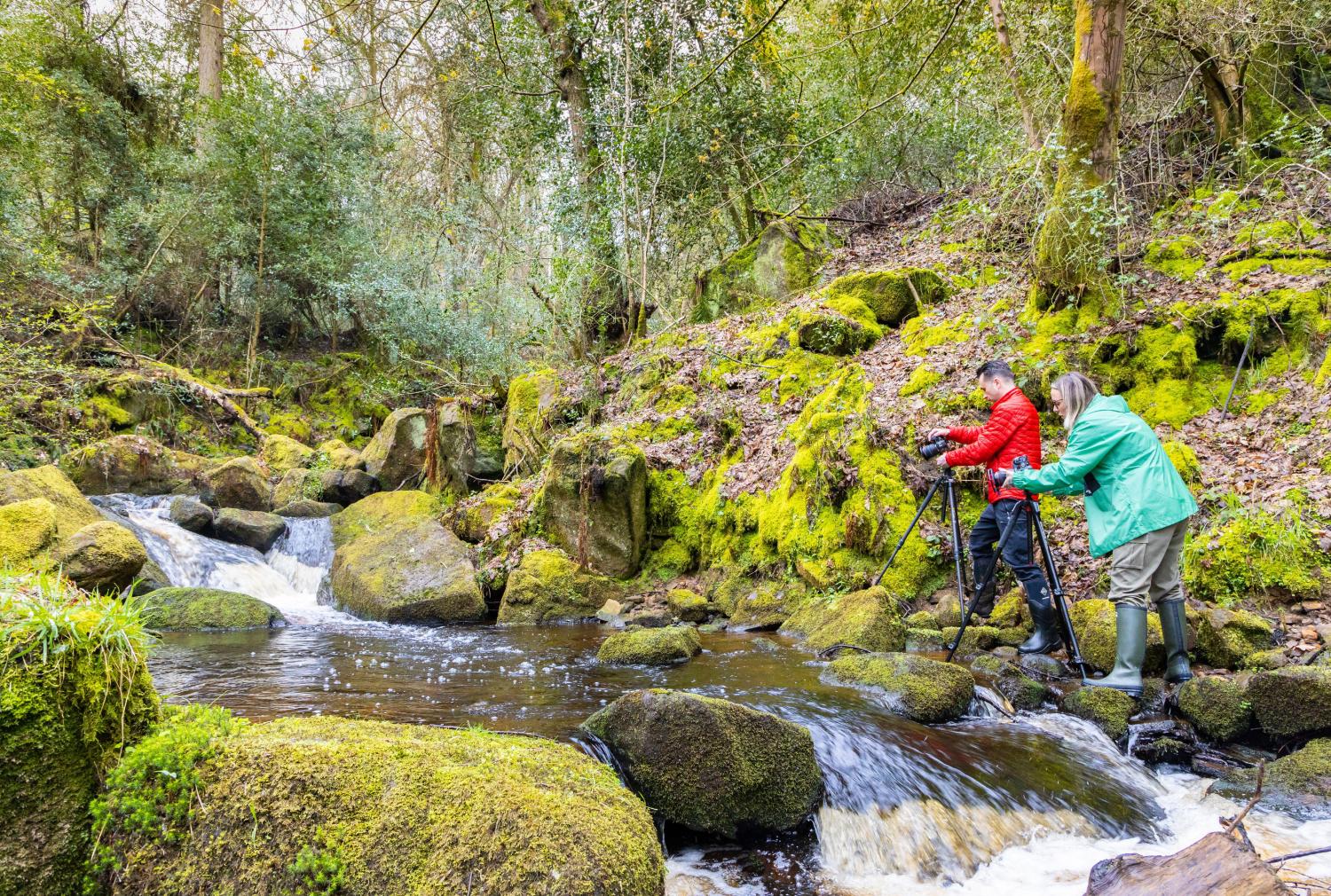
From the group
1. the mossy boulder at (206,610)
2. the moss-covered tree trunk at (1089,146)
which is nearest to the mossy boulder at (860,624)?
the moss-covered tree trunk at (1089,146)

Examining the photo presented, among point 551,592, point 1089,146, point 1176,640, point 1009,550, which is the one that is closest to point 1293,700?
point 1176,640

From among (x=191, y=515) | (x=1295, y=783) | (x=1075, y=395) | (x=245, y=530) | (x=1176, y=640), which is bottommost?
(x=1295, y=783)

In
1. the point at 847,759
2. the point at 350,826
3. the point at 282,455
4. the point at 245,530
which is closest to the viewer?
the point at 350,826

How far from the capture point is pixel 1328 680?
12.4 ft

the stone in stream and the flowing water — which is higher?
the stone in stream

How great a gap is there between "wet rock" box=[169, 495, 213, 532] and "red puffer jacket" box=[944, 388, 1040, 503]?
11.8 metres

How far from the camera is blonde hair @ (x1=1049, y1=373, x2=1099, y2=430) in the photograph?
16.3ft

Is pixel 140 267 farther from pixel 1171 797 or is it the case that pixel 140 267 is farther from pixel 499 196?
pixel 1171 797

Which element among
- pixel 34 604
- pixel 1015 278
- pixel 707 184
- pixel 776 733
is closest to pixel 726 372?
pixel 1015 278

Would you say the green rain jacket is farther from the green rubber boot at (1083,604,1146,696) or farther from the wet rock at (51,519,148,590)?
the wet rock at (51,519,148,590)

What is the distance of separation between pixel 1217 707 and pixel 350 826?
4.86 meters

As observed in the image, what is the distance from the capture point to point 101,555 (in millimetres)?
7945

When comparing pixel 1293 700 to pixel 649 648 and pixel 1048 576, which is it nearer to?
pixel 1048 576

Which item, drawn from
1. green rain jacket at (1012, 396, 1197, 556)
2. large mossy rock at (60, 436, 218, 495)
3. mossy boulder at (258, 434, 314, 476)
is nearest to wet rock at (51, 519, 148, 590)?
large mossy rock at (60, 436, 218, 495)
